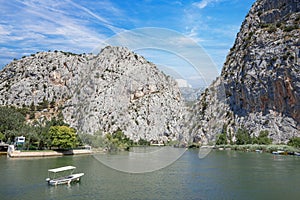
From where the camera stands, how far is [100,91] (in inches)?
4715

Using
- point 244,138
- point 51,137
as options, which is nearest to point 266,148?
point 244,138

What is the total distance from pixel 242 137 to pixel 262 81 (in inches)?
641

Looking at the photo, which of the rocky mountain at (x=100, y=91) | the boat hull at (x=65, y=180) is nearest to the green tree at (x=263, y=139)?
the rocky mountain at (x=100, y=91)

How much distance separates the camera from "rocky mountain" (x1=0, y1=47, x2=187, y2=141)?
11456 centimetres

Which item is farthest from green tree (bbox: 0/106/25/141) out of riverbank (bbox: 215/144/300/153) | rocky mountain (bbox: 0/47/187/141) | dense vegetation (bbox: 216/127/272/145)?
dense vegetation (bbox: 216/127/272/145)

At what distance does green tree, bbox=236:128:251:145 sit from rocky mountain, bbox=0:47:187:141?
25540 millimetres

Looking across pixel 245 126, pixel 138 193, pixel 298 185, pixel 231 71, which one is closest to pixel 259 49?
pixel 231 71

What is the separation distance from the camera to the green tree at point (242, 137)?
8369 cm

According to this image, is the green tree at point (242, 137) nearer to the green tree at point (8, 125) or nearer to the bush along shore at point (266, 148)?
the bush along shore at point (266, 148)

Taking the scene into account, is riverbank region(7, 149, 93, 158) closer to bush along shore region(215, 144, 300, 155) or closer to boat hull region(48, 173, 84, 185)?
boat hull region(48, 173, 84, 185)

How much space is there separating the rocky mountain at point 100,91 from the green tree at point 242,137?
25540 millimetres

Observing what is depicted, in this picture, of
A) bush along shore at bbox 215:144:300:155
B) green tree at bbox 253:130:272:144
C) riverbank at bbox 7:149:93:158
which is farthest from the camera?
green tree at bbox 253:130:272:144

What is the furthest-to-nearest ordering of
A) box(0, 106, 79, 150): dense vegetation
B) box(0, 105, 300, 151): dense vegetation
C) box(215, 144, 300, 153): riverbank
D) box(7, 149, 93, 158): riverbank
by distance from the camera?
box(215, 144, 300, 153): riverbank < box(0, 105, 300, 151): dense vegetation < box(0, 106, 79, 150): dense vegetation < box(7, 149, 93, 158): riverbank

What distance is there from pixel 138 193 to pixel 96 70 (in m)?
100
